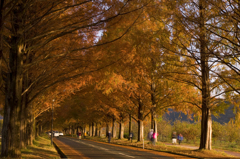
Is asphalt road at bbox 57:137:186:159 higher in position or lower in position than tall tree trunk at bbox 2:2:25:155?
lower

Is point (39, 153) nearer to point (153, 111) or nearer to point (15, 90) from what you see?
point (15, 90)

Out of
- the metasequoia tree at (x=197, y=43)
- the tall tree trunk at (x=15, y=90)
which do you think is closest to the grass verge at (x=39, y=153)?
the tall tree trunk at (x=15, y=90)

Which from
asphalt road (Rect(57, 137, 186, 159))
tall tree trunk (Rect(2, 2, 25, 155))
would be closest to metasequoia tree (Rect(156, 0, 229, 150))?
asphalt road (Rect(57, 137, 186, 159))

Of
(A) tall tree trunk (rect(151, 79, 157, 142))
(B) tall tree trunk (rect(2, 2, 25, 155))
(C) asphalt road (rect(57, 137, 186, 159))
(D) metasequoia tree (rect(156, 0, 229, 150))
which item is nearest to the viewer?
(B) tall tree trunk (rect(2, 2, 25, 155))

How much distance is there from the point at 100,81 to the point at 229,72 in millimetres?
7941

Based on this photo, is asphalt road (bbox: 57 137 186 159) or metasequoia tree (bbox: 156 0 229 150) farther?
asphalt road (bbox: 57 137 186 159)

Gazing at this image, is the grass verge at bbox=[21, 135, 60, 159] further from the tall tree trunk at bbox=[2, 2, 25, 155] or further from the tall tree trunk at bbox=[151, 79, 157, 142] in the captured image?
the tall tree trunk at bbox=[151, 79, 157, 142]

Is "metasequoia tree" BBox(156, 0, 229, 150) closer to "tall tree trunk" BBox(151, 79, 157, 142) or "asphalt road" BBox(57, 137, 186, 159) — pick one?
"asphalt road" BBox(57, 137, 186, 159)

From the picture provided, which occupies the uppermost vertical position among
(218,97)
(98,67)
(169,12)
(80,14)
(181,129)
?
(169,12)

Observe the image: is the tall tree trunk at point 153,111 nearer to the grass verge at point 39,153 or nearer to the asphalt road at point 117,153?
the asphalt road at point 117,153

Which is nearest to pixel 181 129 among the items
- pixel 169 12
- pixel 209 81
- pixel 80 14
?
pixel 209 81

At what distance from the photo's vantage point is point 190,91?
19734 millimetres

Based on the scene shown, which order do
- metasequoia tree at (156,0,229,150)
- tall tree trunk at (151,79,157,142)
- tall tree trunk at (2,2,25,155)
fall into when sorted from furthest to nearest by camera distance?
tall tree trunk at (151,79,157,142) → metasequoia tree at (156,0,229,150) → tall tree trunk at (2,2,25,155)

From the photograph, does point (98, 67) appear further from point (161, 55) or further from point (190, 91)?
point (190, 91)
